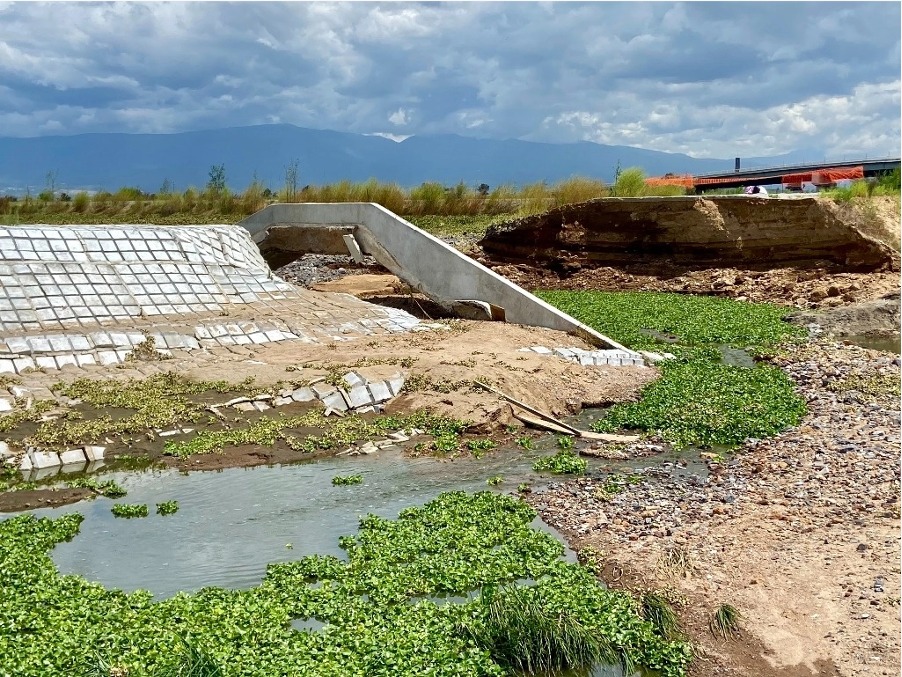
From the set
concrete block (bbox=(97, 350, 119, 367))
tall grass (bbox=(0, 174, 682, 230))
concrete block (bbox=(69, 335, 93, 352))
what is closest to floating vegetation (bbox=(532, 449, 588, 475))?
concrete block (bbox=(97, 350, 119, 367))

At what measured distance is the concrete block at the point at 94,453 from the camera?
834cm

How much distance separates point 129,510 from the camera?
7.07 meters

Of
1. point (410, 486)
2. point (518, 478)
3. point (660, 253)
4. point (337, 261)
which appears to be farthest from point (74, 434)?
point (660, 253)

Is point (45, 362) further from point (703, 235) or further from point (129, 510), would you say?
point (703, 235)

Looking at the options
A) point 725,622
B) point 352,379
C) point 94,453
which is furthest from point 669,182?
point 725,622

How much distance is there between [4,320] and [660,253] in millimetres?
15651

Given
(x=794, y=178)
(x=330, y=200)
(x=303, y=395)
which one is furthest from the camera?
(x=794, y=178)

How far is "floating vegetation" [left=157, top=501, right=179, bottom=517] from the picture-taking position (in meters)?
7.11

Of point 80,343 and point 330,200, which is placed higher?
point 330,200

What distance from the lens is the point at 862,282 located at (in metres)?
18.8

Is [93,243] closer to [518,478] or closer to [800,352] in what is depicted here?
[518,478]

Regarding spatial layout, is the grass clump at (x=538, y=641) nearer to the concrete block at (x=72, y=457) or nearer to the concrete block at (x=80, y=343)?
the concrete block at (x=72, y=457)

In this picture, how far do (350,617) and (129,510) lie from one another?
2.83 metres

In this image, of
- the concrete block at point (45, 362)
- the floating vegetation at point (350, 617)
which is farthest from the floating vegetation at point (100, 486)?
the concrete block at point (45, 362)
